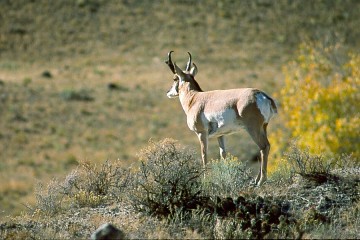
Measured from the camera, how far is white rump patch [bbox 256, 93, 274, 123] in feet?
38.2

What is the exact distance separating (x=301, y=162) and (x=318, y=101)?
67.5 feet

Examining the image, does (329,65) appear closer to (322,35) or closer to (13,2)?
(322,35)

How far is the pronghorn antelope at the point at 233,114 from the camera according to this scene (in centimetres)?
1170

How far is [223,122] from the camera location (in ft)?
39.8

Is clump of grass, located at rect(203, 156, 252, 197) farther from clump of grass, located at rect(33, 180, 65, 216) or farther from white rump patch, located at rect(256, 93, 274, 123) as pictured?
clump of grass, located at rect(33, 180, 65, 216)

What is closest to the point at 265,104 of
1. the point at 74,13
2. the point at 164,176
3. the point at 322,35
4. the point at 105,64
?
the point at 164,176

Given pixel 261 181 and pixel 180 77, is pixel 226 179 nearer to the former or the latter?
pixel 261 181

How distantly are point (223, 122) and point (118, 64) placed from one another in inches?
1992

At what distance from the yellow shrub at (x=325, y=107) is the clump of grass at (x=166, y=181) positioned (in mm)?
17028

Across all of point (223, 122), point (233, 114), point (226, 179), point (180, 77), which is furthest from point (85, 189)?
point (180, 77)

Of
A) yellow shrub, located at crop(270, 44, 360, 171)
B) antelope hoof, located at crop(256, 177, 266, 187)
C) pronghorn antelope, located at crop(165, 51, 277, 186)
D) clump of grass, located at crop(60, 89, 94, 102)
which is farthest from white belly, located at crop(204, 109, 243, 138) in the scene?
clump of grass, located at crop(60, 89, 94, 102)

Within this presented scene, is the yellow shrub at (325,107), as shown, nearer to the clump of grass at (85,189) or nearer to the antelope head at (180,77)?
the antelope head at (180,77)

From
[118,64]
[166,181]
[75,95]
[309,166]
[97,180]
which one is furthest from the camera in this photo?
[118,64]

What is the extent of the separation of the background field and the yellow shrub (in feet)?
23.6
